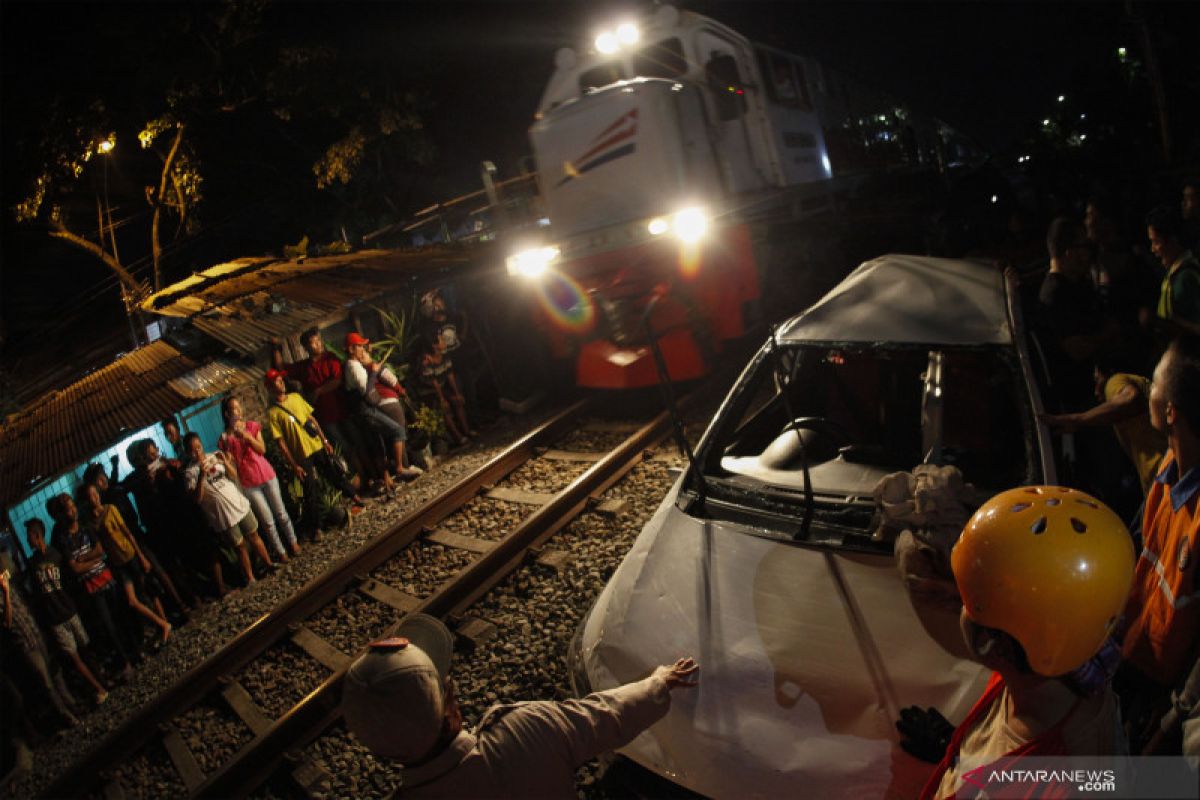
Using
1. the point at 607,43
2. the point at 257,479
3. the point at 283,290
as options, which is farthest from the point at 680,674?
the point at 607,43

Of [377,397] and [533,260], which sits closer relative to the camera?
[377,397]

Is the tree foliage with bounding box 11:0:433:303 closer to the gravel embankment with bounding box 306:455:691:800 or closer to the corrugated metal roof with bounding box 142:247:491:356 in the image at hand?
the corrugated metal roof with bounding box 142:247:491:356

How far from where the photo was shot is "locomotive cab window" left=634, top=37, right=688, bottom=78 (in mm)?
8453

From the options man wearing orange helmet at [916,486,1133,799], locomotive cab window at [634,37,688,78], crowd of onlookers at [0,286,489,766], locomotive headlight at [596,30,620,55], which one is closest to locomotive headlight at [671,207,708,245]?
locomotive cab window at [634,37,688,78]

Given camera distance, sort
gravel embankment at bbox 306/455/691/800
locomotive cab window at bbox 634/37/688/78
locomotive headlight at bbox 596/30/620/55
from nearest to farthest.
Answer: gravel embankment at bbox 306/455/691/800, locomotive cab window at bbox 634/37/688/78, locomotive headlight at bbox 596/30/620/55

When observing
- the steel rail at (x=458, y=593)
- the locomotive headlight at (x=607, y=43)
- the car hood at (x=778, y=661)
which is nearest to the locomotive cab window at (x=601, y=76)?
the locomotive headlight at (x=607, y=43)

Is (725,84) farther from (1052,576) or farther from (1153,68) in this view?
(1153,68)

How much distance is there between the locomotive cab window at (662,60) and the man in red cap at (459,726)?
8168mm

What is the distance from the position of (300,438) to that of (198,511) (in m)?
1.18

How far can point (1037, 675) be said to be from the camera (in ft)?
4.50

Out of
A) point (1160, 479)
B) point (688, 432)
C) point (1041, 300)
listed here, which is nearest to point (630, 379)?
point (688, 432)

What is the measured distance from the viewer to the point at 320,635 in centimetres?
500

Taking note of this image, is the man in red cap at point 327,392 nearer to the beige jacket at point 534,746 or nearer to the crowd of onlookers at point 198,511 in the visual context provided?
the crowd of onlookers at point 198,511

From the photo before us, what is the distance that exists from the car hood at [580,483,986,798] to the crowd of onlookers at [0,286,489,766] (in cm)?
470
